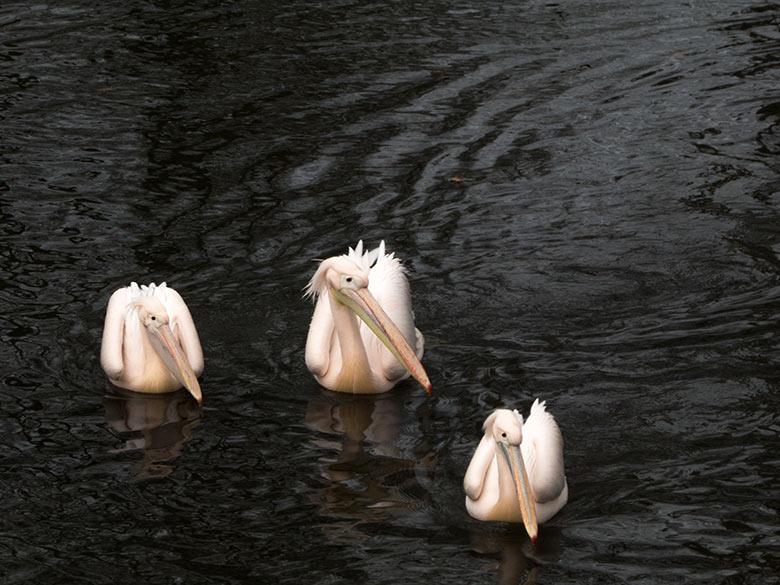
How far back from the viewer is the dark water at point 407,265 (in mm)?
5383

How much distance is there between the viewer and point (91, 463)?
6.00m

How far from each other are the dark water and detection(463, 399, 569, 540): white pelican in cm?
10

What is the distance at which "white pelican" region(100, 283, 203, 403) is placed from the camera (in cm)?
648

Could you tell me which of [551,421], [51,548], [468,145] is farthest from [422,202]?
[51,548]

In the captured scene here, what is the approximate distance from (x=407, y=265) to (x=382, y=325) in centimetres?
158

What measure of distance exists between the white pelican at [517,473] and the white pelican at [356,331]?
3.41 ft

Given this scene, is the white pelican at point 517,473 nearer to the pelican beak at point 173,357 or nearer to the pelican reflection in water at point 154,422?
the pelican reflection in water at point 154,422

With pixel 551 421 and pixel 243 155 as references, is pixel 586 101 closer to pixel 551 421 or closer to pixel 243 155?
pixel 243 155

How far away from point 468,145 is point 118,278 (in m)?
3.15

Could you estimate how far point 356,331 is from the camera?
662 cm

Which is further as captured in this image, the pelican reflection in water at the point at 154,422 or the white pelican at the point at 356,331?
the white pelican at the point at 356,331

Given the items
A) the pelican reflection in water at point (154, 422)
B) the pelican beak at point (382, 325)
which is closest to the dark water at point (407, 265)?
the pelican reflection in water at point (154, 422)

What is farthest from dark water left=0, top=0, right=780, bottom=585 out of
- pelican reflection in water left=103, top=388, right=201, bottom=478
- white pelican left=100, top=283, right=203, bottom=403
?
white pelican left=100, top=283, right=203, bottom=403

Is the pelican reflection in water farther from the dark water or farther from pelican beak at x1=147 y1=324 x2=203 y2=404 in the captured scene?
pelican beak at x1=147 y1=324 x2=203 y2=404
